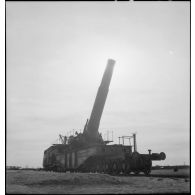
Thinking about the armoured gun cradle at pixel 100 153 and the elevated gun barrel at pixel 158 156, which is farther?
the elevated gun barrel at pixel 158 156

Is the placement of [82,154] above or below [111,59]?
below

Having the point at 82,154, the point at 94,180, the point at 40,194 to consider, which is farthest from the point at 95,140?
the point at 40,194

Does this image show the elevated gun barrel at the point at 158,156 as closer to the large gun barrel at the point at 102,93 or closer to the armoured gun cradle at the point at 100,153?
the armoured gun cradle at the point at 100,153

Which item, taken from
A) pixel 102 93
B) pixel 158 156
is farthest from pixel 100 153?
pixel 102 93

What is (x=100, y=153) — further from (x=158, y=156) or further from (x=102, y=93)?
(x=102, y=93)

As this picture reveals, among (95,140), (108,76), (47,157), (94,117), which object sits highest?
(108,76)

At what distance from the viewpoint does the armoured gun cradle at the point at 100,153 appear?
68.4ft

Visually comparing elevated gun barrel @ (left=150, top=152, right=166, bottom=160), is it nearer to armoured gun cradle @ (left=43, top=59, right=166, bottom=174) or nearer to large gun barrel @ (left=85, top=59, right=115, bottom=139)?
armoured gun cradle @ (left=43, top=59, right=166, bottom=174)

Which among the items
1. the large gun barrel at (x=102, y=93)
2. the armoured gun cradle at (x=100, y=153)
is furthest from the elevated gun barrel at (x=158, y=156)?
the large gun barrel at (x=102, y=93)

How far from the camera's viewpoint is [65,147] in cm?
2802

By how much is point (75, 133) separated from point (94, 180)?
12935mm

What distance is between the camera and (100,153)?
21.2 metres

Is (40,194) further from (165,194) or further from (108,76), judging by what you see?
(108,76)
